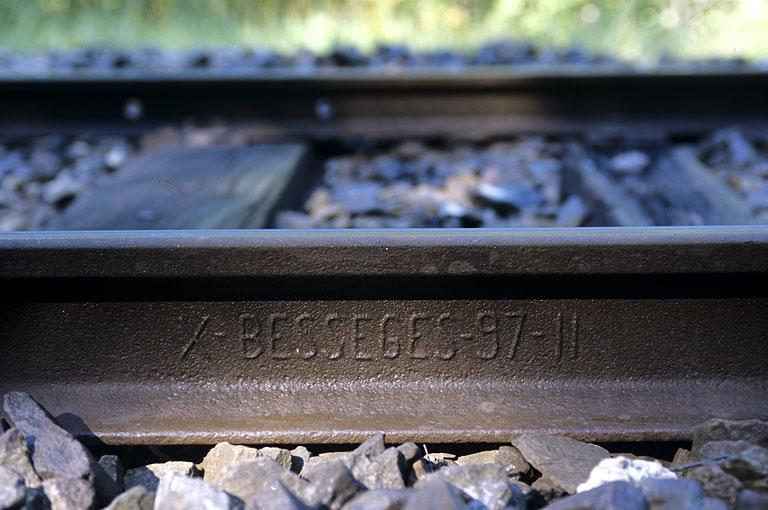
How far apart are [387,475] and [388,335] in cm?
39

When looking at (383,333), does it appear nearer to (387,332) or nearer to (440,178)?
(387,332)

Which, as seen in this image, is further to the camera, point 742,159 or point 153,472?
point 742,159

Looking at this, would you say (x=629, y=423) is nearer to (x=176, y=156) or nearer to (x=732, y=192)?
(x=732, y=192)

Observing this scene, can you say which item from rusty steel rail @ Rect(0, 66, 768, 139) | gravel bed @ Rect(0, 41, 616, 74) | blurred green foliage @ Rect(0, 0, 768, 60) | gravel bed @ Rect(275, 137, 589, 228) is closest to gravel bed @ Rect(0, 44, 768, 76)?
gravel bed @ Rect(0, 41, 616, 74)

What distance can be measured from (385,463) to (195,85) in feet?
10.2

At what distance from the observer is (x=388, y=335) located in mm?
1863

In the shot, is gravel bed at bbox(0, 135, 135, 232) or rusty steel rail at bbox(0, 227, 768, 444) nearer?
rusty steel rail at bbox(0, 227, 768, 444)

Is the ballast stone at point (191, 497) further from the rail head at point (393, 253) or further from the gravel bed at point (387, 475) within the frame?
the rail head at point (393, 253)

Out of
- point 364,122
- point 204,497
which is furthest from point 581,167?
point 204,497

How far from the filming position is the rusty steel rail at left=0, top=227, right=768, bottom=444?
5.74 feet

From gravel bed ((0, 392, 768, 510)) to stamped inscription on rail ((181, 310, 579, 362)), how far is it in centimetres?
21

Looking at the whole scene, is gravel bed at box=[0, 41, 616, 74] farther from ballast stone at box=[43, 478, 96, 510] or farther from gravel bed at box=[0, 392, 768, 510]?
ballast stone at box=[43, 478, 96, 510]

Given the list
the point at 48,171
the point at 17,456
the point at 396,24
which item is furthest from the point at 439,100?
the point at 396,24

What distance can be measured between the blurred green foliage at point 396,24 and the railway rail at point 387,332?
4.56 metres
